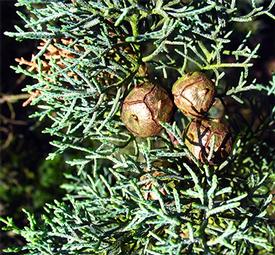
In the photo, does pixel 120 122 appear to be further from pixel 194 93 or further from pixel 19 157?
pixel 19 157

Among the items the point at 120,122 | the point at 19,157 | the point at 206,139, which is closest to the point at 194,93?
the point at 206,139

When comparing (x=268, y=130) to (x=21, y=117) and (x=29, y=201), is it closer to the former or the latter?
(x=29, y=201)

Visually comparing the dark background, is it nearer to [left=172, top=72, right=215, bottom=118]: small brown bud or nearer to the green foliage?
the green foliage

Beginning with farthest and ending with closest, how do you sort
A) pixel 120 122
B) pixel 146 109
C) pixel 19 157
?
pixel 19 157
pixel 120 122
pixel 146 109

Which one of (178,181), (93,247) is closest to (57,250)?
(93,247)

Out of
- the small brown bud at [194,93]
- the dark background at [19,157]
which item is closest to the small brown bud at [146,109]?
the small brown bud at [194,93]
